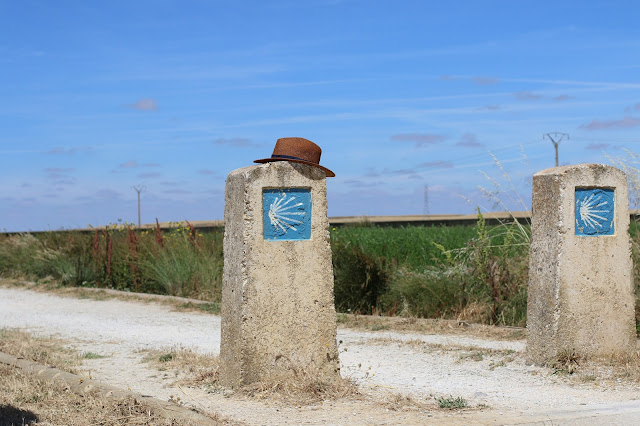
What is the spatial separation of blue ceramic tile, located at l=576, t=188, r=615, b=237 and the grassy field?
2386 millimetres

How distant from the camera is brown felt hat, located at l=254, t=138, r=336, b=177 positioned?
21.9 ft

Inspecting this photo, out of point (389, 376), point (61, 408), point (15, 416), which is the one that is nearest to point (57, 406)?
point (61, 408)

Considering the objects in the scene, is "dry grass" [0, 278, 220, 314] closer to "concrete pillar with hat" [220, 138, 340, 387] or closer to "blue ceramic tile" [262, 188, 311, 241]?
"concrete pillar with hat" [220, 138, 340, 387]

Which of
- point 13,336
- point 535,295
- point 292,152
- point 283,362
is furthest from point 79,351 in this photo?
point 535,295

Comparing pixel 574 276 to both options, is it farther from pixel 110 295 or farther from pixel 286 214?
pixel 110 295

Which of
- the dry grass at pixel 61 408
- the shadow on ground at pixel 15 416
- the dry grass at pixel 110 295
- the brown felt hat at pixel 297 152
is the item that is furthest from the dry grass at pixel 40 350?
the dry grass at pixel 110 295

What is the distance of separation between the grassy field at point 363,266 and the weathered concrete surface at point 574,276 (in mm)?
2207

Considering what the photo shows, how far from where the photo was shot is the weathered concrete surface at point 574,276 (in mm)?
7531

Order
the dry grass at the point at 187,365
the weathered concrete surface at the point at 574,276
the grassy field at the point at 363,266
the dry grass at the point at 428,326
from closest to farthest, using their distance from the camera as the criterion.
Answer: the dry grass at the point at 187,365 → the weathered concrete surface at the point at 574,276 → the dry grass at the point at 428,326 → the grassy field at the point at 363,266

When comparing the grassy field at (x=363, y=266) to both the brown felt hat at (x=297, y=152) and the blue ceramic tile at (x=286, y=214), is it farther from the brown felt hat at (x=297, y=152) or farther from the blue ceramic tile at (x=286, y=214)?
the blue ceramic tile at (x=286, y=214)

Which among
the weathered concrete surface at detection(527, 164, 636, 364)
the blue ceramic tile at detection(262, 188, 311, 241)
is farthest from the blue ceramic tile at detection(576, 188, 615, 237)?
the blue ceramic tile at detection(262, 188, 311, 241)

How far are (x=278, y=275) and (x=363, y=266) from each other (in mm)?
5590

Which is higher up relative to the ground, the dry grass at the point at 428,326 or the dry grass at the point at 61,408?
the dry grass at the point at 428,326

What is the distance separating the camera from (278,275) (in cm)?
645
